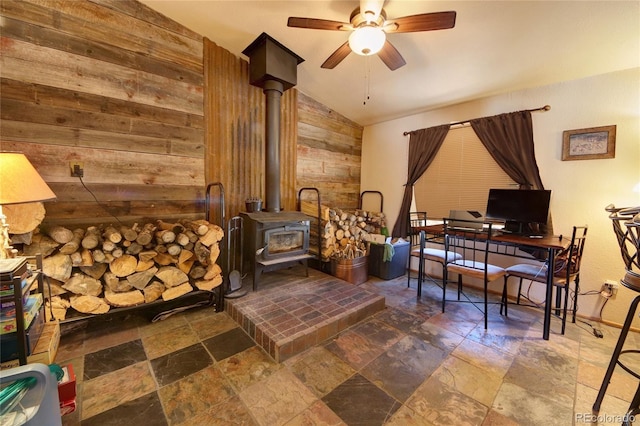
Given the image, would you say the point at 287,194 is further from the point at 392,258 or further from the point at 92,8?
the point at 92,8

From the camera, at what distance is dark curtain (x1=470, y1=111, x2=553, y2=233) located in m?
2.79

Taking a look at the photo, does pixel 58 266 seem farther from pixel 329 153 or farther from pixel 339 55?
pixel 329 153

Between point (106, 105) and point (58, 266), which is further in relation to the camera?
point (106, 105)

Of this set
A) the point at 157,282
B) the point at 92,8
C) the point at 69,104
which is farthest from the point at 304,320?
the point at 92,8

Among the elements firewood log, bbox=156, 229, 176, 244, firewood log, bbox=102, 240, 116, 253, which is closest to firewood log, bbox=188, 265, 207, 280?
firewood log, bbox=156, 229, 176, 244

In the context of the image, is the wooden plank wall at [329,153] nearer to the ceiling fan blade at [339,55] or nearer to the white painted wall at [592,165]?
the ceiling fan blade at [339,55]

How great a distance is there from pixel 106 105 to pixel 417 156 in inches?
144

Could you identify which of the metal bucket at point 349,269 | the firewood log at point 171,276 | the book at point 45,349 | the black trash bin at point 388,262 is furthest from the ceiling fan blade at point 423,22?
the book at point 45,349

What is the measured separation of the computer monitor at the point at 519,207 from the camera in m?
2.50

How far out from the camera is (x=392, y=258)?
3.49 meters

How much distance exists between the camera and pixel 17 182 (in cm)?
139

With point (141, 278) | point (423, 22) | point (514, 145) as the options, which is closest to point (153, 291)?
point (141, 278)

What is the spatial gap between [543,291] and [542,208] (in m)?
1.04

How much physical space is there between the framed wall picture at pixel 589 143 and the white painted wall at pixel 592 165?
44mm
